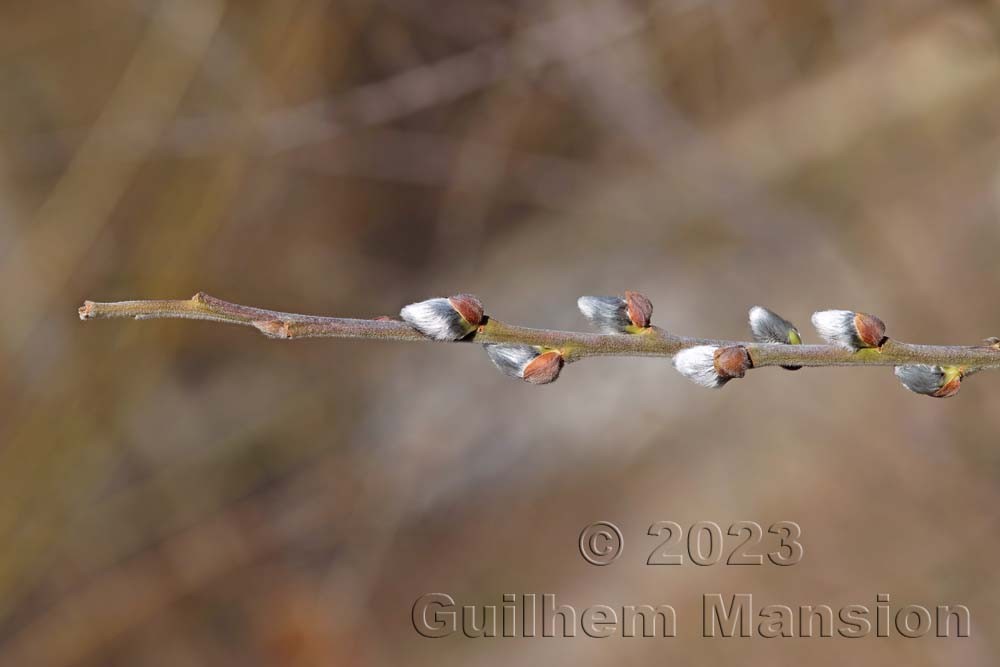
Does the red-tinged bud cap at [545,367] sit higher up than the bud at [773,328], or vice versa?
the bud at [773,328]

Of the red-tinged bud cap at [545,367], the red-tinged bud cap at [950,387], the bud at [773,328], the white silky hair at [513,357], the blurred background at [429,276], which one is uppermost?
the blurred background at [429,276]

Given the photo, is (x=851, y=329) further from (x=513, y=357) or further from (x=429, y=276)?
(x=429, y=276)

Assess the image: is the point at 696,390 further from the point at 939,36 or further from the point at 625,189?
the point at 939,36

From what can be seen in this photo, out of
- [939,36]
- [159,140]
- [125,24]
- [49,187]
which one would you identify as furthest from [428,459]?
[939,36]

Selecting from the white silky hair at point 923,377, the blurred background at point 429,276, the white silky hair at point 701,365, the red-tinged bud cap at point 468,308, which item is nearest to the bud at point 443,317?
the red-tinged bud cap at point 468,308

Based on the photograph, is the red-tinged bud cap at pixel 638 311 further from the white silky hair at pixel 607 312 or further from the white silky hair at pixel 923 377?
the white silky hair at pixel 923 377

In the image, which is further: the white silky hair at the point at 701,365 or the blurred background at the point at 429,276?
the blurred background at the point at 429,276
